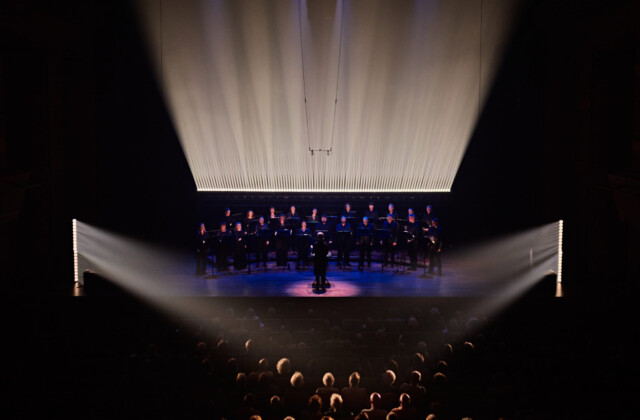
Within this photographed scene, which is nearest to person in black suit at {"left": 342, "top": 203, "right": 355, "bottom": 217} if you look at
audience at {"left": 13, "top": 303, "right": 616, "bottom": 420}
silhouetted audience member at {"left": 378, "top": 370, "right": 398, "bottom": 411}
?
audience at {"left": 13, "top": 303, "right": 616, "bottom": 420}

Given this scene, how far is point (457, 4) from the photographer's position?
10.7m

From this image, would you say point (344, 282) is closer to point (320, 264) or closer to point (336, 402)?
point (320, 264)

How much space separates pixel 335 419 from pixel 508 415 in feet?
4.95

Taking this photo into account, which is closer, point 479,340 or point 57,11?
point 479,340

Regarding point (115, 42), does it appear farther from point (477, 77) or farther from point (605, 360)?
point (605, 360)

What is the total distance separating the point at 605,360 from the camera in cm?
553

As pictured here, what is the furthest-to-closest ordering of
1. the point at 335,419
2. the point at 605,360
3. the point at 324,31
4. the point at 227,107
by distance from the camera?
the point at 227,107 < the point at 324,31 < the point at 605,360 < the point at 335,419

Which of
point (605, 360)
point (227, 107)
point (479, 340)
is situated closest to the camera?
point (605, 360)

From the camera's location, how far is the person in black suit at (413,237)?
1116cm

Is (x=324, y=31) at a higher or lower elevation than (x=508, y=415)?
higher

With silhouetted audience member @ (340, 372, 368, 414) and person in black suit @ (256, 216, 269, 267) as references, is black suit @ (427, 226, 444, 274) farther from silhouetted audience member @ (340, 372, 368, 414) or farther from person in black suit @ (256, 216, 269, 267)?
silhouetted audience member @ (340, 372, 368, 414)

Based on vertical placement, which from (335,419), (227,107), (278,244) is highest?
(227,107)

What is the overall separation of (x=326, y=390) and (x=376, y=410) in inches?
20.9

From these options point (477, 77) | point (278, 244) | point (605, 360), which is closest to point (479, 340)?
point (605, 360)
